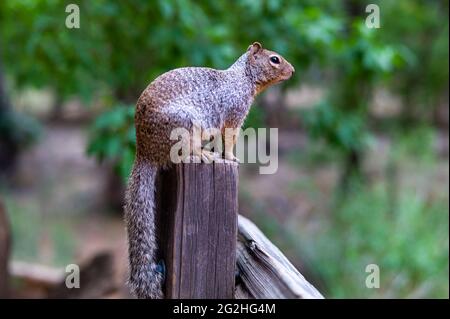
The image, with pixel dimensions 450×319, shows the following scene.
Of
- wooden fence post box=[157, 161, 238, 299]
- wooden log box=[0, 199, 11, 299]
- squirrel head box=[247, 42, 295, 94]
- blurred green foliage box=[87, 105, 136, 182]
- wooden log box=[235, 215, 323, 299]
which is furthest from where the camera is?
wooden log box=[0, 199, 11, 299]

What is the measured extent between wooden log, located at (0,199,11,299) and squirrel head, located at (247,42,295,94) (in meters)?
2.69

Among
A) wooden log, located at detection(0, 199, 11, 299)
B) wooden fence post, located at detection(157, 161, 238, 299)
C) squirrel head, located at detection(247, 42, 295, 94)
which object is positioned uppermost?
squirrel head, located at detection(247, 42, 295, 94)

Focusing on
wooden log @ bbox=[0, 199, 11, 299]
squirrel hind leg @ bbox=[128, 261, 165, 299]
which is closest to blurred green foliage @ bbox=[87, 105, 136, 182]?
wooden log @ bbox=[0, 199, 11, 299]

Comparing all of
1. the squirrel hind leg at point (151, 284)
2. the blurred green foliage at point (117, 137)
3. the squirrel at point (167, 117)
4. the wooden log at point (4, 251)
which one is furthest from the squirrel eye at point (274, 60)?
the wooden log at point (4, 251)

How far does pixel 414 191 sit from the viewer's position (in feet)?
21.7

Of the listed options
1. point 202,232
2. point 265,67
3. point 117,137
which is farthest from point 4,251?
point 202,232

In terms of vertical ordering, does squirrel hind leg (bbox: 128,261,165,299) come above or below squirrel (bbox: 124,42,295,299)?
below

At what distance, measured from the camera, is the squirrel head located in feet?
7.20

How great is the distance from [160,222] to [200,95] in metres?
0.50

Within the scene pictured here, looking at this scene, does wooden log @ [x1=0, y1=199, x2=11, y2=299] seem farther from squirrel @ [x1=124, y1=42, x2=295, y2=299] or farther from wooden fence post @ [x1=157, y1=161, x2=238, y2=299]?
wooden fence post @ [x1=157, y1=161, x2=238, y2=299]

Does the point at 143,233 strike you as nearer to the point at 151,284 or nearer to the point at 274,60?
the point at 151,284
